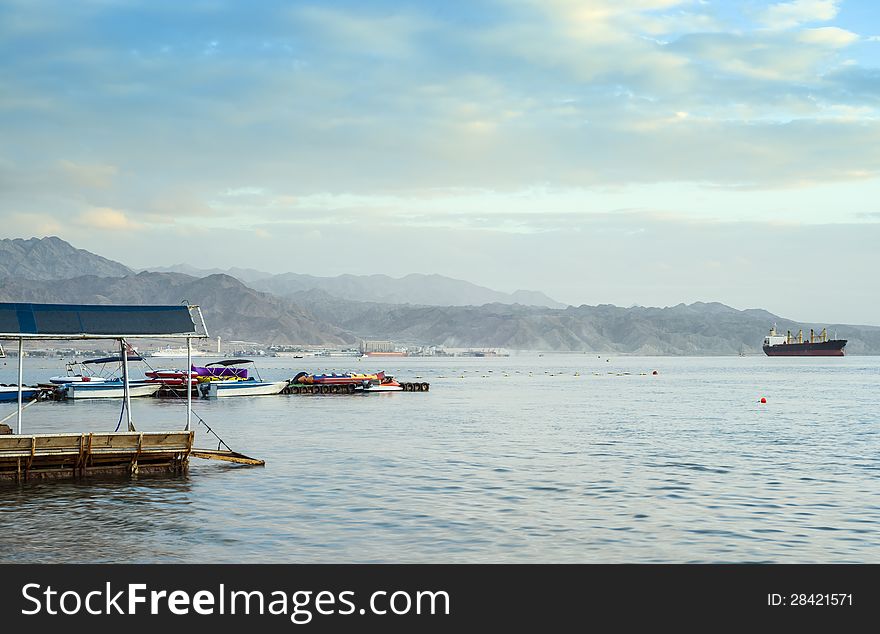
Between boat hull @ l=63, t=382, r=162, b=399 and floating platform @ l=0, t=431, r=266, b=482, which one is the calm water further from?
boat hull @ l=63, t=382, r=162, b=399

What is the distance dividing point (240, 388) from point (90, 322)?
200ft

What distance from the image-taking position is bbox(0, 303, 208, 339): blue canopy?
33.9m

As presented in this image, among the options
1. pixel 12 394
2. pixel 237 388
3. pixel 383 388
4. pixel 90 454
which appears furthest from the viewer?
pixel 383 388

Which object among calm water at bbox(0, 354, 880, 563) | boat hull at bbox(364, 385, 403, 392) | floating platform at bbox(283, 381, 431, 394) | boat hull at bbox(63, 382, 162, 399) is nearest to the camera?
calm water at bbox(0, 354, 880, 563)

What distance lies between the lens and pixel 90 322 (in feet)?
117

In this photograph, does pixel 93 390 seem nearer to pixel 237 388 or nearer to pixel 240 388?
pixel 237 388

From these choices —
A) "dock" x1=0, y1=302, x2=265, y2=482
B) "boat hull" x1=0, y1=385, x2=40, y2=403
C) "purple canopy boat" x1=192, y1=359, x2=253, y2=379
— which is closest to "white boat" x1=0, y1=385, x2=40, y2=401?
"boat hull" x1=0, y1=385, x2=40, y2=403

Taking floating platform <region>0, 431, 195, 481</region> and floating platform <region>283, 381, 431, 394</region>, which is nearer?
floating platform <region>0, 431, 195, 481</region>

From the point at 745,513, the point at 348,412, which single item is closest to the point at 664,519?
the point at 745,513
